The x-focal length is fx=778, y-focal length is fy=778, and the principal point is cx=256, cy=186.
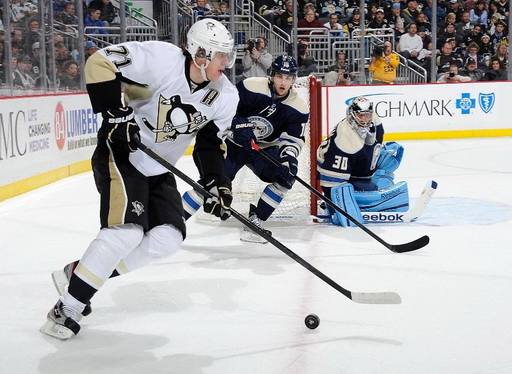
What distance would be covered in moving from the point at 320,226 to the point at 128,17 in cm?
557

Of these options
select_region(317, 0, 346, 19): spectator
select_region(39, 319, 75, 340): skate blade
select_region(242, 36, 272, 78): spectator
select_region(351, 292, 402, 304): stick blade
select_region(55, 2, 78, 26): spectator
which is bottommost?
select_region(39, 319, 75, 340): skate blade

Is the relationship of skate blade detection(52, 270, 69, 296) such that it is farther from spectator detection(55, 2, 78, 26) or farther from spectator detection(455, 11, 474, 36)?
spectator detection(455, 11, 474, 36)

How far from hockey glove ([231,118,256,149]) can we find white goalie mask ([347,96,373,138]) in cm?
61

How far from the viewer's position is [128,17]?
9.20 meters

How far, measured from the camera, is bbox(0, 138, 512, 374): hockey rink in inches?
89.7

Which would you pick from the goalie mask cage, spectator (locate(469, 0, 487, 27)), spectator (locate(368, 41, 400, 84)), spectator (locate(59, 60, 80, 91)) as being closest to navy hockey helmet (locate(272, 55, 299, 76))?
the goalie mask cage

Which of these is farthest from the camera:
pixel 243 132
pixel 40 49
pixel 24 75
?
pixel 40 49

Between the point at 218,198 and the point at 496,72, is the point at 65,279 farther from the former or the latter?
the point at 496,72

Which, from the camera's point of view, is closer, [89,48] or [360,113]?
[360,113]

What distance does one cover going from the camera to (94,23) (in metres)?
8.05

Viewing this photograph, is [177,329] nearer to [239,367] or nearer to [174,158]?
[239,367]

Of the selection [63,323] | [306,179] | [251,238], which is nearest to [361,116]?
[306,179]

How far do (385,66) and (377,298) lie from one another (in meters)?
7.17

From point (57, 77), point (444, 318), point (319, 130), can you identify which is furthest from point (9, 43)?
point (444, 318)
